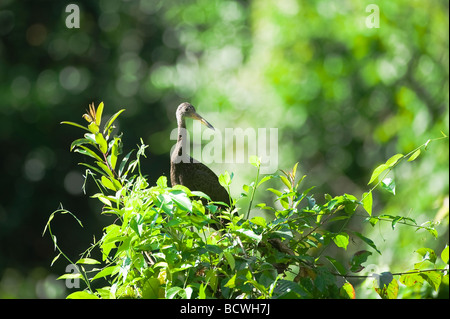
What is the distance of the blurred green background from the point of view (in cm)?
312

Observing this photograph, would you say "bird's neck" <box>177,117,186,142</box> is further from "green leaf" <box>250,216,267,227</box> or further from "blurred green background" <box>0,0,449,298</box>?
"green leaf" <box>250,216,267,227</box>

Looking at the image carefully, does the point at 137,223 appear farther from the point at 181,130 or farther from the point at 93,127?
the point at 181,130

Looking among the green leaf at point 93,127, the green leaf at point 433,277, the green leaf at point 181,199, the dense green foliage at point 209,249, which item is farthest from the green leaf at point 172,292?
the green leaf at point 433,277

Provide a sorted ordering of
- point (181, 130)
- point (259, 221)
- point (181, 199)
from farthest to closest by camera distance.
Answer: point (181, 130), point (259, 221), point (181, 199)

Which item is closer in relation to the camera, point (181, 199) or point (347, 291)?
point (181, 199)

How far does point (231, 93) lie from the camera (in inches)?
173

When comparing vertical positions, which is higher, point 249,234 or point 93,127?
point 93,127

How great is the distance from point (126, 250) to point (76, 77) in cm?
600

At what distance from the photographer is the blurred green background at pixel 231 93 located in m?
3.12

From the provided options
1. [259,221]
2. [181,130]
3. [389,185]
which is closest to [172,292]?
[259,221]

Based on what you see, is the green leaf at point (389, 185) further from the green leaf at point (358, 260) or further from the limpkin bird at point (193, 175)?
the limpkin bird at point (193, 175)

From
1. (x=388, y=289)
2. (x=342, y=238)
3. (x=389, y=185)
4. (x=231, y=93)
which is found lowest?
(x=388, y=289)

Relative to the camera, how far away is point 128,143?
21.3ft

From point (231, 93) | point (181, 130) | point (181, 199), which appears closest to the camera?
point (181, 199)
